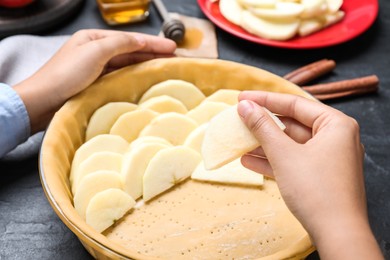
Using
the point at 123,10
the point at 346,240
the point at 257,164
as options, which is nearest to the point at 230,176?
the point at 257,164

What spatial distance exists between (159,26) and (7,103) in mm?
536

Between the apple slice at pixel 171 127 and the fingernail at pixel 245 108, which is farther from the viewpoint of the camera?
the apple slice at pixel 171 127

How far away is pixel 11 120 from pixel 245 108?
0.43m

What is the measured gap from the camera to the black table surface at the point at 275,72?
35.4 inches

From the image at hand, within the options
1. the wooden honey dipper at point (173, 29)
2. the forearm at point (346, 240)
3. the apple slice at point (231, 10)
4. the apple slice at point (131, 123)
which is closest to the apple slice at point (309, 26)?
the apple slice at point (231, 10)

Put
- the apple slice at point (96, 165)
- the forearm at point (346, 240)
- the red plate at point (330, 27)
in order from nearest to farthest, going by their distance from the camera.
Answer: the forearm at point (346, 240)
the apple slice at point (96, 165)
the red plate at point (330, 27)

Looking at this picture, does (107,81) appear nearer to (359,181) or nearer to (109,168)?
(109,168)

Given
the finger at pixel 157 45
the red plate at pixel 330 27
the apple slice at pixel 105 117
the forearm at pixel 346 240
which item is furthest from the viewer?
the red plate at pixel 330 27

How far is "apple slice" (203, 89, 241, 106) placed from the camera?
1.04 m

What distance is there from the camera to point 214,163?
0.81 meters

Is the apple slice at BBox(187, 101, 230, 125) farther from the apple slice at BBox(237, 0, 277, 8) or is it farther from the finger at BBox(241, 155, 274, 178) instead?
the apple slice at BBox(237, 0, 277, 8)

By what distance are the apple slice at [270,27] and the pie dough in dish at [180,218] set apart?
30 cm

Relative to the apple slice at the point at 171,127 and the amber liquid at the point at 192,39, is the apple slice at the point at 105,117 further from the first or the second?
the amber liquid at the point at 192,39

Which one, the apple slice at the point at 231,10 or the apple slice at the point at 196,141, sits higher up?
the apple slice at the point at 196,141
